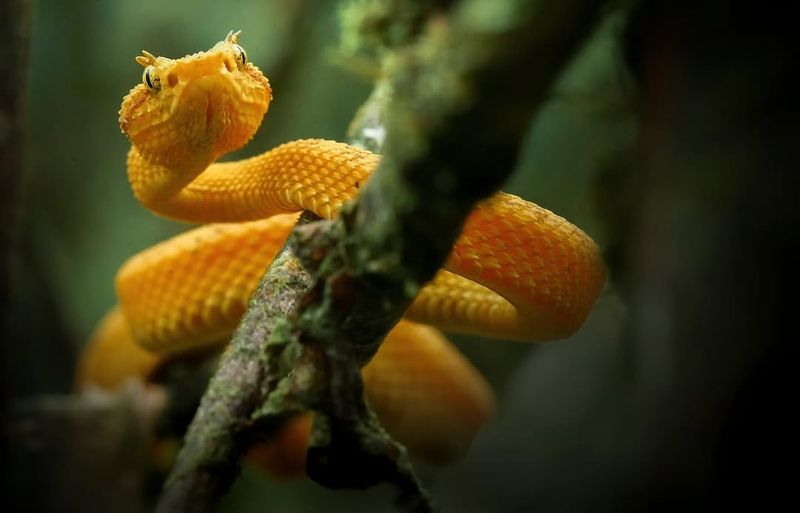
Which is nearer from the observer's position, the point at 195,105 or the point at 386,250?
the point at 386,250

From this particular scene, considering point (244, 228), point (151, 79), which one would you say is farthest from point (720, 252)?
point (244, 228)

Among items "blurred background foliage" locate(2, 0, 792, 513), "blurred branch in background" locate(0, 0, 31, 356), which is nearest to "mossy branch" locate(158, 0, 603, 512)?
"blurred background foliage" locate(2, 0, 792, 513)

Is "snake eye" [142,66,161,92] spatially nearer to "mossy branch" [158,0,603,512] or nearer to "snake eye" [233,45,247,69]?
"snake eye" [233,45,247,69]

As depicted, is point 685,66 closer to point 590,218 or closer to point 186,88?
point 590,218

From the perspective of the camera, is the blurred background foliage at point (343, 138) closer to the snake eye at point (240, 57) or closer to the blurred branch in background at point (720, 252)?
the blurred branch in background at point (720, 252)

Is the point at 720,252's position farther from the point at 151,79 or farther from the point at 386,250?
the point at 151,79

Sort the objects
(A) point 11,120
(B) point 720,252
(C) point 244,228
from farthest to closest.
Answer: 1. (A) point 11,120
2. (C) point 244,228
3. (B) point 720,252

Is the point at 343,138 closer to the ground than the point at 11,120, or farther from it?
farther from it

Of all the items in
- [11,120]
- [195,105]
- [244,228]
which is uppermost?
[195,105]
